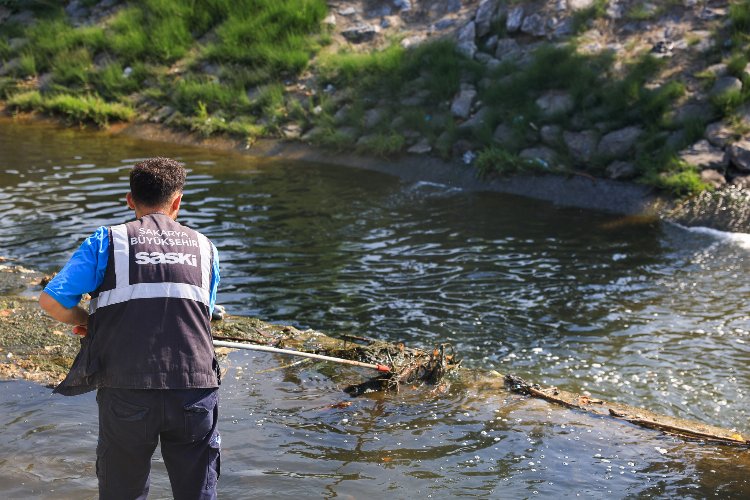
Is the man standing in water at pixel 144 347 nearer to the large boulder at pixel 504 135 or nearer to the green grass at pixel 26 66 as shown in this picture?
the large boulder at pixel 504 135

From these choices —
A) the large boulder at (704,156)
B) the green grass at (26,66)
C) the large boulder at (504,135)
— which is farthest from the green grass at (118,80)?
the large boulder at (704,156)

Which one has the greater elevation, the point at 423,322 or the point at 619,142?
the point at 619,142

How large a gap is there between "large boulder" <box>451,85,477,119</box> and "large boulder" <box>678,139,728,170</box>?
3.26 m

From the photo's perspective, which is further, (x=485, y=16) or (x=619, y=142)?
(x=485, y=16)

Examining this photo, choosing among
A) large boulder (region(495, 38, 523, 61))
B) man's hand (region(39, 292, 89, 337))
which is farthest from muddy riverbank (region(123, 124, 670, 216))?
man's hand (region(39, 292, 89, 337))

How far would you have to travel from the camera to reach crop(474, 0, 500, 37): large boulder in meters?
14.5

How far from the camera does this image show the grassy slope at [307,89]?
12.3 m

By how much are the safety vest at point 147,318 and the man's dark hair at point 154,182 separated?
118 mm

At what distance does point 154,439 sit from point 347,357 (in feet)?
9.62

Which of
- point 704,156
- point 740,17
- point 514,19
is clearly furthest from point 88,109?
point 740,17

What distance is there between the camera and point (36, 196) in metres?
11.5

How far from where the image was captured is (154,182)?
144 inches

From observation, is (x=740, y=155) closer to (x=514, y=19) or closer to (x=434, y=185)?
(x=434, y=185)

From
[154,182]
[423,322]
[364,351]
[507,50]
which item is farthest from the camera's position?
[507,50]
